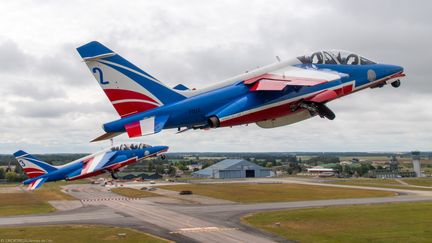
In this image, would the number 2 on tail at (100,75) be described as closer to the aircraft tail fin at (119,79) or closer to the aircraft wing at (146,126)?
the aircraft tail fin at (119,79)

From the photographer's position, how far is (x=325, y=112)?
70.6 feet

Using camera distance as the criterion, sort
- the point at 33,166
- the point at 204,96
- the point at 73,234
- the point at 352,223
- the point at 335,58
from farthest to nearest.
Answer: the point at 33,166
the point at 352,223
the point at 73,234
the point at 335,58
the point at 204,96

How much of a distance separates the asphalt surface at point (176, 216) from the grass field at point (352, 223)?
377 centimetres

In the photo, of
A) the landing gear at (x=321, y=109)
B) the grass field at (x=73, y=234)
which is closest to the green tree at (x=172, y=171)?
the grass field at (x=73, y=234)

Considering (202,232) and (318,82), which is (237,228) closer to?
(202,232)

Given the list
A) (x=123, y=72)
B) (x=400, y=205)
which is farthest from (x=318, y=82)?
(x=400, y=205)

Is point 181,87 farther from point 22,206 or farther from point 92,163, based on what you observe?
point 22,206

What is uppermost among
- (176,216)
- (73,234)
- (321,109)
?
(321,109)

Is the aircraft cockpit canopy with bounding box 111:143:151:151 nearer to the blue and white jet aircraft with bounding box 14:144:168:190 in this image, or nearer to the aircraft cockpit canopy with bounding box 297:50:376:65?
the blue and white jet aircraft with bounding box 14:144:168:190

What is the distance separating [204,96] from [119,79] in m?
4.05

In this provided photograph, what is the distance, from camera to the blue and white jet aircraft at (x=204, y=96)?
19672mm

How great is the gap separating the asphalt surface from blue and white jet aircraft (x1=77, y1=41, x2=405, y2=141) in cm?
2832

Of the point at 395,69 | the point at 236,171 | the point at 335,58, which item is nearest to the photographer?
the point at 335,58

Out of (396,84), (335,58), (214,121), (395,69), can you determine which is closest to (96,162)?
A: (214,121)
